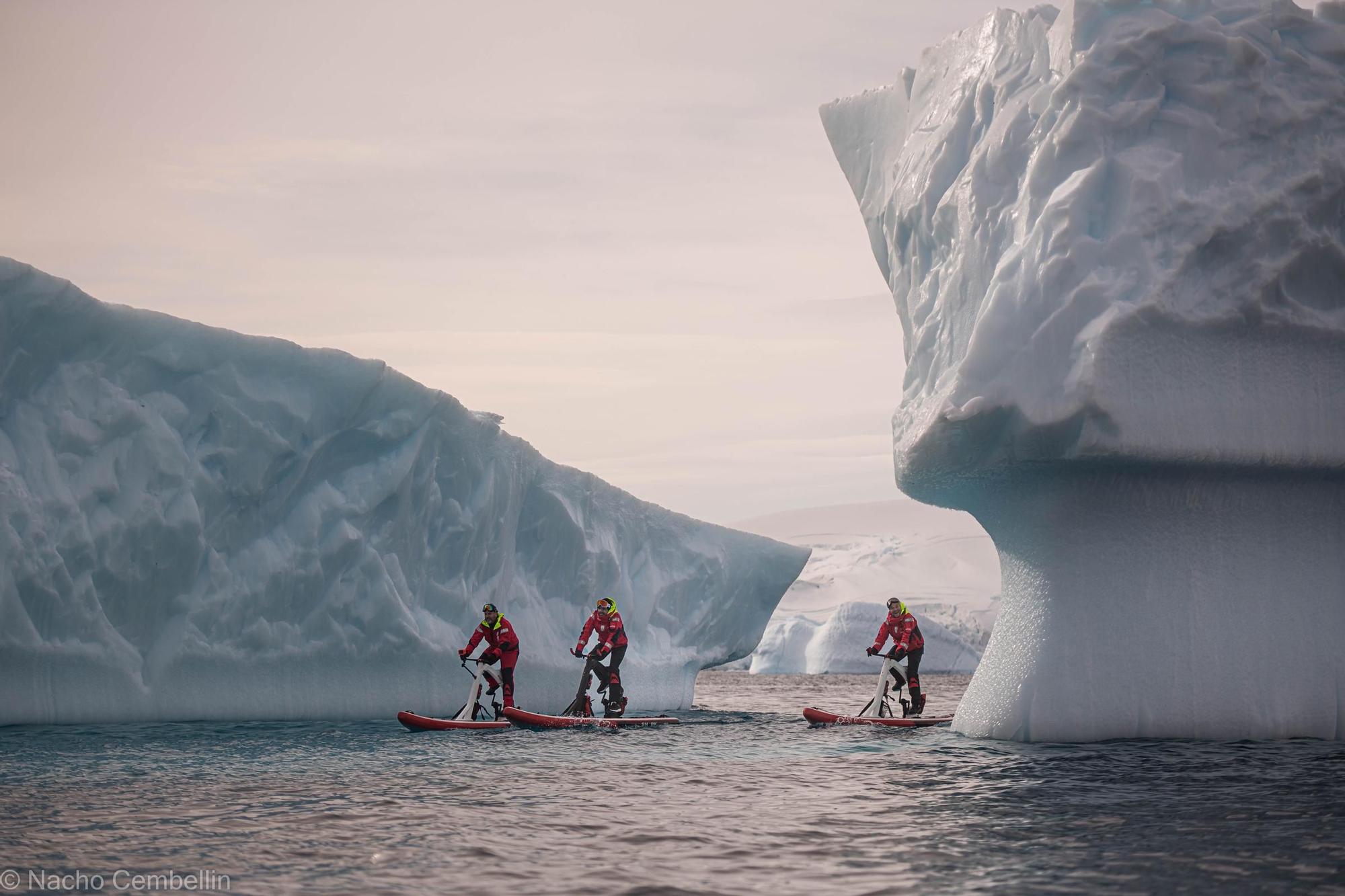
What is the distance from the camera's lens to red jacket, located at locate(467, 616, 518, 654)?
15539 mm

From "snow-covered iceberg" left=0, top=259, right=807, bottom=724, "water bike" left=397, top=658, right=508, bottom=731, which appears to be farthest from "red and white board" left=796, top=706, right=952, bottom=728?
"snow-covered iceberg" left=0, top=259, right=807, bottom=724

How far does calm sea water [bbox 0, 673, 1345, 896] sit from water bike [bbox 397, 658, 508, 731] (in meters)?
1.58

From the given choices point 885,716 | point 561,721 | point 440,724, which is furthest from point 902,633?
point 440,724

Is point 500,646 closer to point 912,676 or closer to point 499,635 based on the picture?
point 499,635

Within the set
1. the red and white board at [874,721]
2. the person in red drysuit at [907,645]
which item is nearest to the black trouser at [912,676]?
the person in red drysuit at [907,645]

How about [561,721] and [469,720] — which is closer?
[469,720]

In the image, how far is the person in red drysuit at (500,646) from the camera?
15.6 meters

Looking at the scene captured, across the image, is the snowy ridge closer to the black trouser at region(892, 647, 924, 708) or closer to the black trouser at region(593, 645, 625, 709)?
the black trouser at region(892, 647, 924, 708)

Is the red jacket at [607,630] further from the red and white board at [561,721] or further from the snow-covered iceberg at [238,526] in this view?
the snow-covered iceberg at [238,526]

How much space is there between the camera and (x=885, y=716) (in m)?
15.9

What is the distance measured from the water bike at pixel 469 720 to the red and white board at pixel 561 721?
0.72 ft

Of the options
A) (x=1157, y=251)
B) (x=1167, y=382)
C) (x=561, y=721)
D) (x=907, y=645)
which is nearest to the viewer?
(x=1167, y=382)

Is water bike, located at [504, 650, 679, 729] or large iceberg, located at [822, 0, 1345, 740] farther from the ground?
large iceberg, located at [822, 0, 1345, 740]

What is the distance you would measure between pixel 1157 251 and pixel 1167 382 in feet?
3.89
